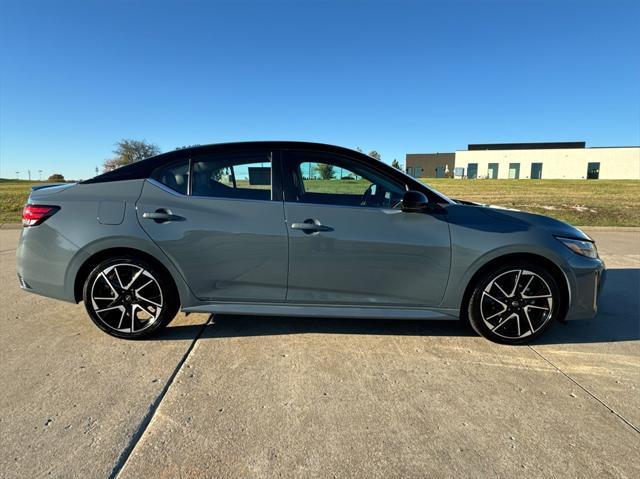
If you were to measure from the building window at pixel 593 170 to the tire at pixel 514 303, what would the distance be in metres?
74.1

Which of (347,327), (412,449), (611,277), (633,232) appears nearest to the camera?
(412,449)

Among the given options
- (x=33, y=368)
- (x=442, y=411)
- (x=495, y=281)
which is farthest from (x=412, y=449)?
(x=33, y=368)

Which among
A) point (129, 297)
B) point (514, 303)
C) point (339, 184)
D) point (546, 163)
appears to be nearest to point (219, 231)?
point (129, 297)

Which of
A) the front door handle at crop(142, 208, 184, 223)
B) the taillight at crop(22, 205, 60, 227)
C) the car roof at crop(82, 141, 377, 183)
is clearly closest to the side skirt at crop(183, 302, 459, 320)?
the front door handle at crop(142, 208, 184, 223)

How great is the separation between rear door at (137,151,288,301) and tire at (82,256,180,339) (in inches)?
9.6

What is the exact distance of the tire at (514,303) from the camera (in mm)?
3049

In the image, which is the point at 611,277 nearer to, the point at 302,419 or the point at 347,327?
the point at 347,327

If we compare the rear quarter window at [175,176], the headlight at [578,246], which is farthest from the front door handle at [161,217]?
the headlight at [578,246]

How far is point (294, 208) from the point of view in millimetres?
3010

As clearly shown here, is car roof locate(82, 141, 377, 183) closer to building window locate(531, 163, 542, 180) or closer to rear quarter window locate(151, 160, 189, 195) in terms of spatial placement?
rear quarter window locate(151, 160, 189, 195)

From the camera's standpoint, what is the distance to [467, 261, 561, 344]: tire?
120 inches

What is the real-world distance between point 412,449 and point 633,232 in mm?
11009

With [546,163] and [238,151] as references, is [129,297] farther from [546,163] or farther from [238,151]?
[546,163]

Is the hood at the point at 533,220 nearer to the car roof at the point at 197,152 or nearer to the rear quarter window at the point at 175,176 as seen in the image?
the car roof at the point at 197,152
